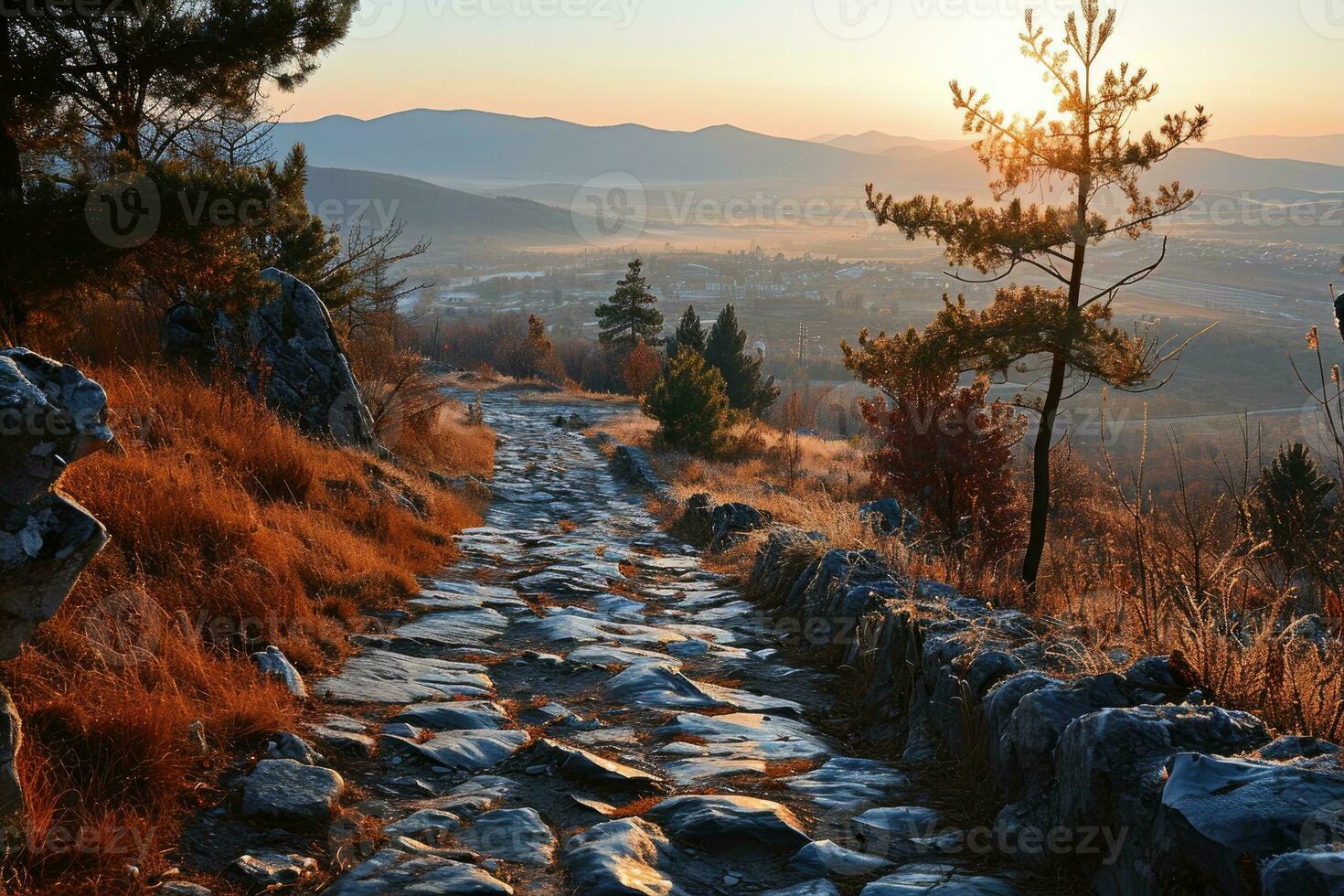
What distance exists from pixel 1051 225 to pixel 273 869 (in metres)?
9.31

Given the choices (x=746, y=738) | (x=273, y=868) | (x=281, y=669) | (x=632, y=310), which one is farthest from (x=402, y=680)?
(x=632, y=310)

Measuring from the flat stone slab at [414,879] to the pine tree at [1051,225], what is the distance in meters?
7.96

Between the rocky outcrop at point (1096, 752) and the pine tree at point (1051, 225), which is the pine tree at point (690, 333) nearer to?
the pine tree at point (1051, 225)

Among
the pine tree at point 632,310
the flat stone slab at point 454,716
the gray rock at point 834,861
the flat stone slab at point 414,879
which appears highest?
the pine tree at point 632,310

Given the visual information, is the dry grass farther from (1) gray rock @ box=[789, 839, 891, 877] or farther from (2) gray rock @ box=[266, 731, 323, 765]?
(2) gray rock @ box=[266, 731, 323, 765]

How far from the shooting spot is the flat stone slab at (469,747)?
4281 millimetres

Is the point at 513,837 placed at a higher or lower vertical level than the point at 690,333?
lower

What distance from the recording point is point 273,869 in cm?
307

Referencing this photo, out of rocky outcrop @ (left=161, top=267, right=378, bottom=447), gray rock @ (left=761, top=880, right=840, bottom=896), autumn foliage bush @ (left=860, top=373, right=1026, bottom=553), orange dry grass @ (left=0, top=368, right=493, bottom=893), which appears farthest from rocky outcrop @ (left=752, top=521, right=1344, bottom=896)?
rocky outcrop @ (left=161, top=267, right=378, bottom=447)

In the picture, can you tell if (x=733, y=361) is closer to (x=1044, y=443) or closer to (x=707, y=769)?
(x=1044, y=443)

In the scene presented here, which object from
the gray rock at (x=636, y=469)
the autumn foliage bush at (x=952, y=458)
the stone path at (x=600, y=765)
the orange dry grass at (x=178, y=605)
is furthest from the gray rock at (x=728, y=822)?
the gray rock at (x=636, y=469)

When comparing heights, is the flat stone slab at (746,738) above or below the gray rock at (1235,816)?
below

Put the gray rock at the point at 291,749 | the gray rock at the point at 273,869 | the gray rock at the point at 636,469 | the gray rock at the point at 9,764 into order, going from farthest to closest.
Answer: the gray rock at the point at 636,469
the gray rock at the point at 291,749
the gray rock at the point at 273,869
the gray rock at the point at 9,764

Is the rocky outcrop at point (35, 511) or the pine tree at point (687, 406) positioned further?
the pine tree at point (687, 406)
